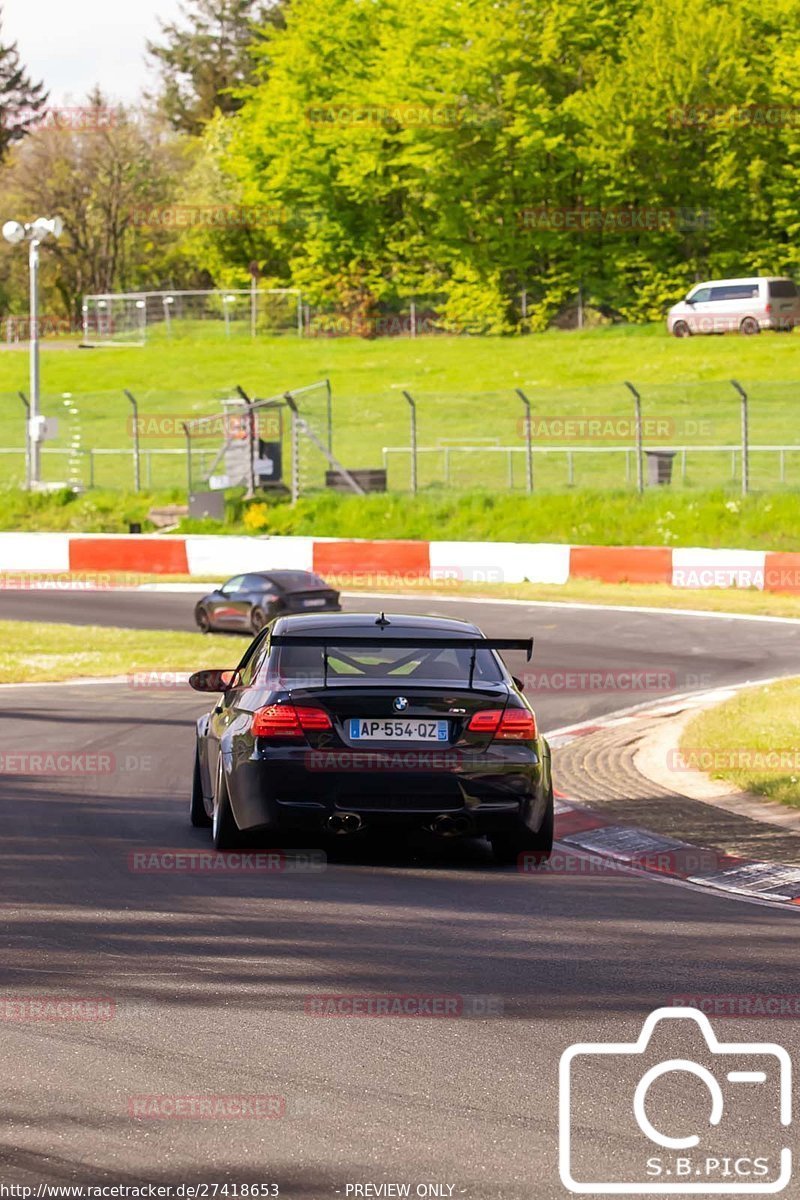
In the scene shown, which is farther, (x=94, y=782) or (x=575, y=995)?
(x=94, y=782)

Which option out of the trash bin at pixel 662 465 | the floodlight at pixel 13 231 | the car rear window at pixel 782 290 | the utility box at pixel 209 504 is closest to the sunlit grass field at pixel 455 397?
the trash bin at pixel 662 465

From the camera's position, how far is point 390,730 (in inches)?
373

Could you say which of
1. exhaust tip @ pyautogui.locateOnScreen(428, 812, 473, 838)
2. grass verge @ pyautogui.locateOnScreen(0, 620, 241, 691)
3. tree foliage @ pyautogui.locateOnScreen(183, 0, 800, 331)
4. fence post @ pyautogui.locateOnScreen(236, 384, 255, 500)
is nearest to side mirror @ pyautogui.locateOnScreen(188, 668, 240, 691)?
exhaust tip @ pyautogui.locateOnScreen(428, 812, 473, 838)

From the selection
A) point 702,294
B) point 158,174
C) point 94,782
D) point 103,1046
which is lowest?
point 94,782

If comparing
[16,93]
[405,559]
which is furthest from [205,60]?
[405,559]

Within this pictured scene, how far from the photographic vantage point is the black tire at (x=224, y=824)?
9.88 meters

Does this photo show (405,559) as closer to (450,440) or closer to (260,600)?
(260,600)

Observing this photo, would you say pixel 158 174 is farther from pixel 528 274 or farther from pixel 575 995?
pixel 575 995

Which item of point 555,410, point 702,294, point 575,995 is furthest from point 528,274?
point 575,995

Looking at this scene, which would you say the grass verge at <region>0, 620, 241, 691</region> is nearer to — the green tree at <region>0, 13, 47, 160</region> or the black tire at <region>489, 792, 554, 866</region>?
the black tire at <region>489, 792, 554, 866</region>

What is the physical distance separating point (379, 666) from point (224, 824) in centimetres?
123

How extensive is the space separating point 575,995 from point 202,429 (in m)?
43.1

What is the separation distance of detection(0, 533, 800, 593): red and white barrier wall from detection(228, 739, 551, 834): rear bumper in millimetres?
20419

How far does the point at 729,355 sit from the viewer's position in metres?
55.2
